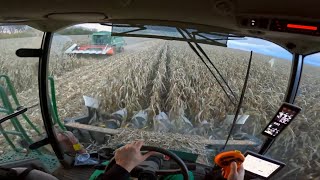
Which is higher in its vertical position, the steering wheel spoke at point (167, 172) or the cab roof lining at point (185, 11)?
the cab roof lining at point (185, 11)

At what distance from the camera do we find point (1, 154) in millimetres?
3316

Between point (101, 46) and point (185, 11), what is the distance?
1.41 m

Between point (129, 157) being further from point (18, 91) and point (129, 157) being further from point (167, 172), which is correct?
point (18, 91)

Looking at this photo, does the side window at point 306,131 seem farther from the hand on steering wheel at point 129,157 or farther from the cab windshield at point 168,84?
the hand on steering wheel at point 129,157

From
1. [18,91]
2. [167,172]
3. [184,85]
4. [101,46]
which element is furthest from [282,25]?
[18,91]

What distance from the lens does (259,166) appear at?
2.23m

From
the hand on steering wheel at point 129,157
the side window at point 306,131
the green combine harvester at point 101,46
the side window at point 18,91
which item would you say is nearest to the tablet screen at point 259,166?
the side window at point 306,131

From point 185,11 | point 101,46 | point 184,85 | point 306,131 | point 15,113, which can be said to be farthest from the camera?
point 15,113

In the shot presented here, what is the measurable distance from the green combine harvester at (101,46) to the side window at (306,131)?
167 cm

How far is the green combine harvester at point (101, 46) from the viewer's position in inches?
117

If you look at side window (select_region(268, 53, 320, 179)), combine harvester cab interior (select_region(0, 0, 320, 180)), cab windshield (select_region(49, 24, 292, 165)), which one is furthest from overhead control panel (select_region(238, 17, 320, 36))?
side window (select_region(268, 53, 320, 179))

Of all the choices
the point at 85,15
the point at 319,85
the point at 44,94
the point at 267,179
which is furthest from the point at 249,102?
the point at 44,94

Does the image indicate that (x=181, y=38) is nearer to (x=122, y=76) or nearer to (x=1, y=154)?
(x=122, y=76)

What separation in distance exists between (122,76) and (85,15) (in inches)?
38.4
